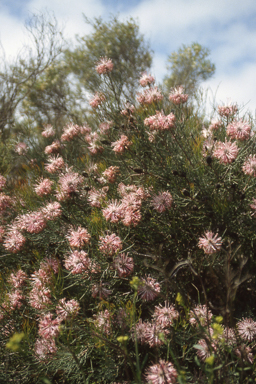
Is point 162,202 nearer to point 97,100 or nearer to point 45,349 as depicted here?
point 45,349

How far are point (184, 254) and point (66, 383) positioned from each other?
1.38 meters

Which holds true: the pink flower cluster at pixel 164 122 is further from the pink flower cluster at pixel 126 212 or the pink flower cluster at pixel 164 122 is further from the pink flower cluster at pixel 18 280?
the pink flower cluster at pixel 18 280

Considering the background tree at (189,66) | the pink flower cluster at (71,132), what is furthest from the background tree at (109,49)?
the pink flower cluster at (71,132)

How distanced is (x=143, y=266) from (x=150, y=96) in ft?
6.12

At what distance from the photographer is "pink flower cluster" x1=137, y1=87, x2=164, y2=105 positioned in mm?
2957

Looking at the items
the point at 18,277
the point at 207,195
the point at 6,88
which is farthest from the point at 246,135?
the point at 6,88

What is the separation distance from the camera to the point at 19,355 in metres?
2.01

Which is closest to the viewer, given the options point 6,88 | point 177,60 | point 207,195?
point 207,195

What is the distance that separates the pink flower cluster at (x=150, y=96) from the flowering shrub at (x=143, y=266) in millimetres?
11

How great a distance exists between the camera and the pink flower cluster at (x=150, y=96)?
2957 mm

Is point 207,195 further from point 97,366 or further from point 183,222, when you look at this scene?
point 97,366

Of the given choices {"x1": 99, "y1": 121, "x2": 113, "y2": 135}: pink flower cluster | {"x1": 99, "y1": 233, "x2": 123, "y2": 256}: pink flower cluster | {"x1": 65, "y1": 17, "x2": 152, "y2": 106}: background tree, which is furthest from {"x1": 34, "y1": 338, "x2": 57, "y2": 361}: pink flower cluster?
{"x1": 65, "y1": 17, "x2": 152, "y2": 106}: background tree

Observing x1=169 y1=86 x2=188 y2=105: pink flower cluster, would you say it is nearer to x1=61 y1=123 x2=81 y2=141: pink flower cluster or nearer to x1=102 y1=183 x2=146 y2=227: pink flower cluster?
x1=61 y1=123 x2=81 y2=141: pink flower cluster

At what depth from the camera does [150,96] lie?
2992 millimetres
